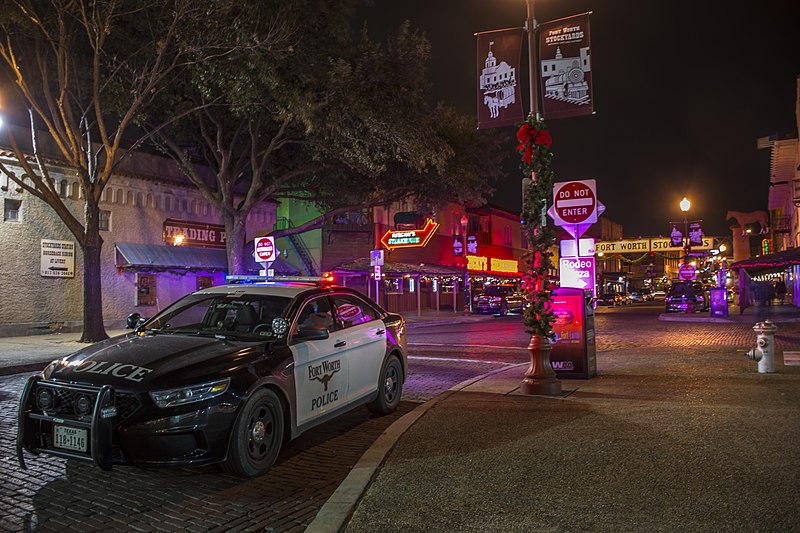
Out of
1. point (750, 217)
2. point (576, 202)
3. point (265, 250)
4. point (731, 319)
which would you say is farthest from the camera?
point (750, 217)

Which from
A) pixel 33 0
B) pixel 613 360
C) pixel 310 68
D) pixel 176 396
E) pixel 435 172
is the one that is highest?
pixel 33 0

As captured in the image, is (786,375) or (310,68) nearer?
(786,375)

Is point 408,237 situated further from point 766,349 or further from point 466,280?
point 766,349

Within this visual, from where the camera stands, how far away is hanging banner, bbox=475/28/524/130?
9750 millimetres

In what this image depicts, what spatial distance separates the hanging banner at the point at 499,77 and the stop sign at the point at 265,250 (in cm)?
960

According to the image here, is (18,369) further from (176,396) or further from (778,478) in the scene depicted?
(778,478)

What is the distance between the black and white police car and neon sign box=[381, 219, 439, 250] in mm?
27450

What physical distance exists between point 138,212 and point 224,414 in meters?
21.4

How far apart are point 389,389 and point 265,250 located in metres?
Answer: 11.0

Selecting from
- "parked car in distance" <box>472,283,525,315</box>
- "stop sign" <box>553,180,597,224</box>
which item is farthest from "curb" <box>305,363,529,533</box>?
"parked car in distance" <box>472,283,525,315</box>

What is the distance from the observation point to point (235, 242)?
21.3 m

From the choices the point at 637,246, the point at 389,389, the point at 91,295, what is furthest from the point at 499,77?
the point at 637,246

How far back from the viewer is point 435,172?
23047 mm

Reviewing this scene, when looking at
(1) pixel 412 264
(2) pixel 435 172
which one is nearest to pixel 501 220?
(1) pixel 412 264
